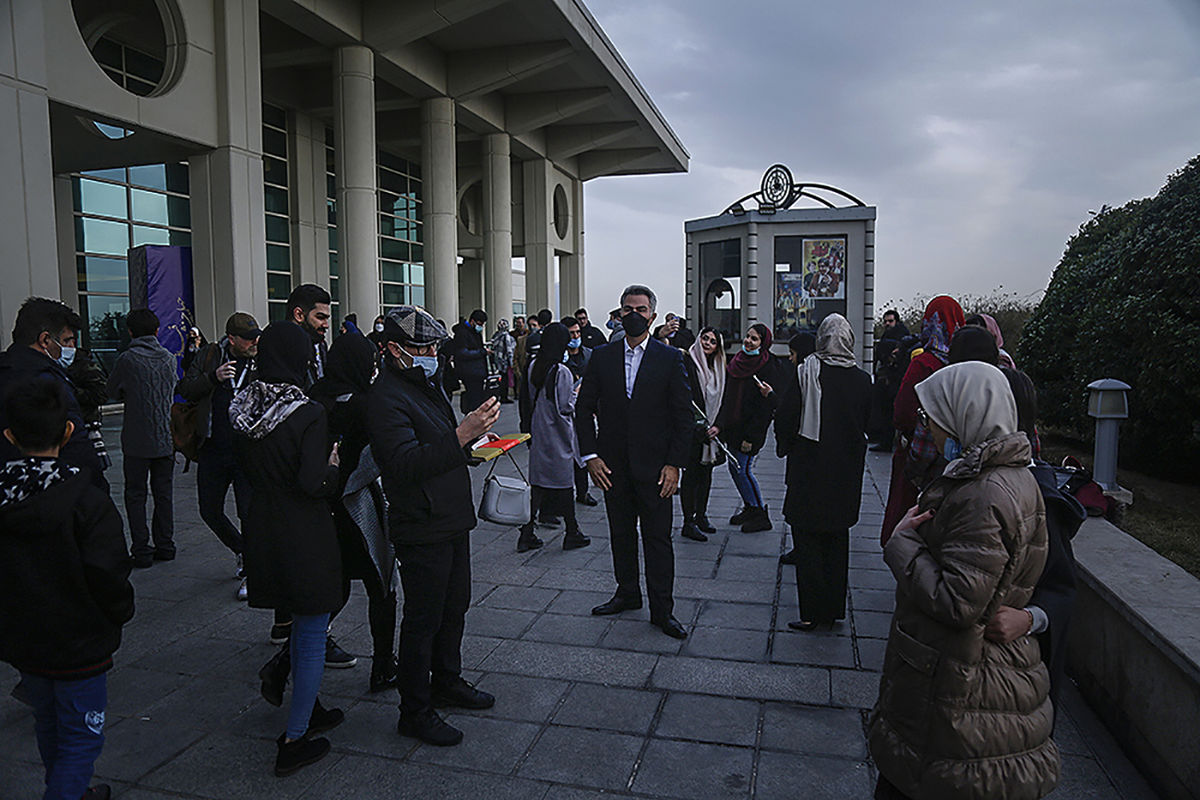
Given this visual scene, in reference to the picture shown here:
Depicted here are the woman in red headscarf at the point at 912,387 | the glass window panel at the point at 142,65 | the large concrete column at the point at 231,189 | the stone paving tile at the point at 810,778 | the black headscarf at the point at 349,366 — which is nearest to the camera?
the stone paving tile at the point at 810,778

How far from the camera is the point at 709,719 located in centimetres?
350

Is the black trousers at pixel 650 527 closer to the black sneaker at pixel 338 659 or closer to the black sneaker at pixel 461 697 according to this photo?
the black sneaker at pixel 461 697

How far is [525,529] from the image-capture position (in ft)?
20.8

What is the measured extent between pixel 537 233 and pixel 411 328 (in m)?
24.7

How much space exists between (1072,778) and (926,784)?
145 centimetres

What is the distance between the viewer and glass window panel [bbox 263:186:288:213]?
1975 cm

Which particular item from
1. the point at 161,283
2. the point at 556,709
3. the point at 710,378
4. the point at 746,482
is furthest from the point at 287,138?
the point at 556,709

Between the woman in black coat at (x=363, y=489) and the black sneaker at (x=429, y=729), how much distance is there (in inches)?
20.4

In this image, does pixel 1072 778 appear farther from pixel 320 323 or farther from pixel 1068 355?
pixel 1068 355

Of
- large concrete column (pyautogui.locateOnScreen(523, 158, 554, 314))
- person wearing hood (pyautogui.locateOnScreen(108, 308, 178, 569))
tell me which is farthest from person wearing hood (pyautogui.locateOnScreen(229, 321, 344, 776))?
large concrete column (pyautogui.locateOnScreen(523, 158, 554, 314))

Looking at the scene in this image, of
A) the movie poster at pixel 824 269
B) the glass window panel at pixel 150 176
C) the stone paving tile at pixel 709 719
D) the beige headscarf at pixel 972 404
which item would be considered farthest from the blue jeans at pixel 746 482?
the glass window panel at pixel 150 176

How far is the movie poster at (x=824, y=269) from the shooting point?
53.7 ft

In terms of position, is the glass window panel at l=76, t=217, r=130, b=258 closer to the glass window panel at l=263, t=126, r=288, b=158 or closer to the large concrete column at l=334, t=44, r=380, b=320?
the large concrete column at l=334, t=44, r=380, b=320

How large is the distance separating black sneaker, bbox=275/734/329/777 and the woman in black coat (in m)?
0.58
